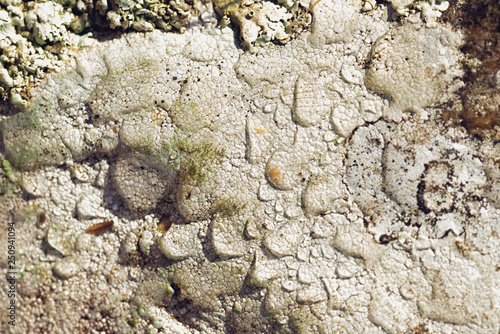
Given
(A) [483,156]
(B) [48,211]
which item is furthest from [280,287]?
(B) [48,211]

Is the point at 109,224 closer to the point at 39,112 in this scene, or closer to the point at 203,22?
the point at 39,112

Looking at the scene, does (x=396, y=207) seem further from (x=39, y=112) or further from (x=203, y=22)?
(x=39, y=112)

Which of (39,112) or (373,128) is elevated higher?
(373,128)

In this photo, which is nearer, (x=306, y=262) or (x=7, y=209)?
(x=306, y=262)

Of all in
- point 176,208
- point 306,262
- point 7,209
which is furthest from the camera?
point 7,209

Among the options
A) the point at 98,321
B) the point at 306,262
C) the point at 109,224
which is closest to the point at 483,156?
the point at 306,262

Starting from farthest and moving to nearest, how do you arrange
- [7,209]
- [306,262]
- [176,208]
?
[7,209] < [176,208] < [306,262]

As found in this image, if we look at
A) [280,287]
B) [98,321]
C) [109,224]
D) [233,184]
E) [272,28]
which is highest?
[272,28]
